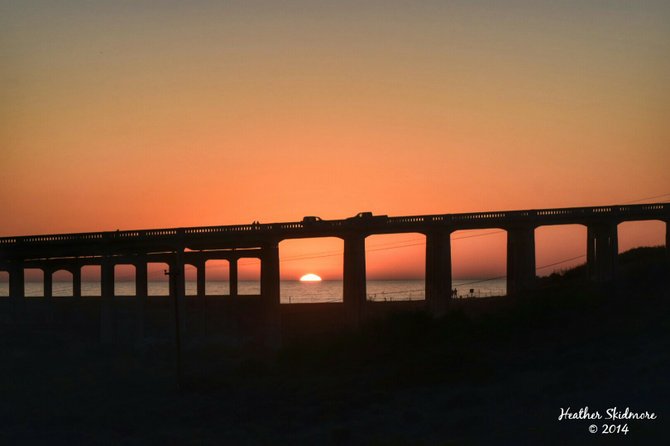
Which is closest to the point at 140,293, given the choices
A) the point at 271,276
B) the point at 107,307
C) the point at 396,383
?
the point at 107,307

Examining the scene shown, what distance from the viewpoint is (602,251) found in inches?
3127

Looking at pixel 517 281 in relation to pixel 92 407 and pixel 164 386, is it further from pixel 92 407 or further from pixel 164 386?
pixel 92 407

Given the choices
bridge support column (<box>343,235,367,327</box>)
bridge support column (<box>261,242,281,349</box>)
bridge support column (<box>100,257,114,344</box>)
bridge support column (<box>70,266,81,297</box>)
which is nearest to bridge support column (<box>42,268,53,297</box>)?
bridge support column (<box>70,266,81,297</box>)

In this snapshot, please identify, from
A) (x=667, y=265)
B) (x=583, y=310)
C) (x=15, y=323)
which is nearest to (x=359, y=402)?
(x=583, y=310)

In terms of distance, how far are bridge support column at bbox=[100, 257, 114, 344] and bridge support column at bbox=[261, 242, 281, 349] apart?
38.9ft

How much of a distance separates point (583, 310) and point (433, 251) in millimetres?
19424

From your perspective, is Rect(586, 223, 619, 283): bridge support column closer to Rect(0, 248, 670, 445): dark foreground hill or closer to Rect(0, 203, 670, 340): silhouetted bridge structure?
Rect(0, 203, 670, 340): silhouetted bridge structure

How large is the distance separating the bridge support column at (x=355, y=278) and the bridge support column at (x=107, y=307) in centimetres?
1819

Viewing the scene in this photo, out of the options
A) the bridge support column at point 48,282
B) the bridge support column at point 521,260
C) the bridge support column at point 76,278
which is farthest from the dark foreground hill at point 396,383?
the bridge support column at point 48,282

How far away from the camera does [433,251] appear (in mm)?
75625

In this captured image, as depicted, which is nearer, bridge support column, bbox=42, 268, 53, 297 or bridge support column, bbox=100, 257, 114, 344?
bridge support column, bbox=100, 257, 114, 344

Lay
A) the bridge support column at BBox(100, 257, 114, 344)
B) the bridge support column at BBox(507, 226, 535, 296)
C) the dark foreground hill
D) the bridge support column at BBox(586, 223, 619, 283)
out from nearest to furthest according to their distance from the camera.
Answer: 1. the dark foreground hill
2. the bridge support column at BBox(100, 257, 114, 344)
3. the bridge support column at BBox(507, 226, 535, 296)
4. the bridge support column at BBox(586, 223, 619, 283)

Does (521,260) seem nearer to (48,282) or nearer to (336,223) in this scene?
(336,223)

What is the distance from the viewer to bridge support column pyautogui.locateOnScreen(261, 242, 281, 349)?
242ft
